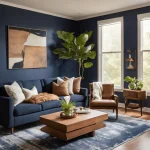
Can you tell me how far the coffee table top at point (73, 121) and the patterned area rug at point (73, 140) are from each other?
286 mm

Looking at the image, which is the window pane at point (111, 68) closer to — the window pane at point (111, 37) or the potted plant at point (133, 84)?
the window pane at point (111, 37)

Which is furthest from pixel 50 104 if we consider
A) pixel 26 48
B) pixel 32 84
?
pixel 26 48

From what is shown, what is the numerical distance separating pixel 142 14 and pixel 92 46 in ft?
5.40

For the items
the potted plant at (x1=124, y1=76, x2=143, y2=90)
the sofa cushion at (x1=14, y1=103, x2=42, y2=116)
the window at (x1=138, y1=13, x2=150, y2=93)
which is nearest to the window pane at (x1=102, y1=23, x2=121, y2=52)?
the window at (x1=138, y1=13, x2=150, y2=93)

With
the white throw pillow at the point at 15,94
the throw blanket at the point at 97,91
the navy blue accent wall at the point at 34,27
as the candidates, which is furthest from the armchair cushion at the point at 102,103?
the navy blue accent wall at the point at 34,27

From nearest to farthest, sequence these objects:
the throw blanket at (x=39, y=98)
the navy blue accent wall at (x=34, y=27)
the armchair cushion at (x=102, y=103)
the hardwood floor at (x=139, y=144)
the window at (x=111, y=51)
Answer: the hardwood floor at (x=139, y=144) → the throw blanket at (x=39, y=98) → the armchair cushion at (x=102, y=103) → the navy blue accent wall at (x=34, y=27) → the window at (x=111, y=51)

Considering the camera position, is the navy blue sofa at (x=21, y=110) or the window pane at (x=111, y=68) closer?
the navy blue sofa at (x=21, y=110)

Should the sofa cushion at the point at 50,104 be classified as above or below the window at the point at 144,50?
below

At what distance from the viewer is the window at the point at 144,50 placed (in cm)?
520

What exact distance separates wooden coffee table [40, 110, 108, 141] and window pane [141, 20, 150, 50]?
261cm

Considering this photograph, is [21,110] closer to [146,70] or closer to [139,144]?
[139,144]

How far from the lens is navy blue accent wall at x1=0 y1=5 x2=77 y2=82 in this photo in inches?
189

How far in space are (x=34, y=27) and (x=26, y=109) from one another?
255 centimetres

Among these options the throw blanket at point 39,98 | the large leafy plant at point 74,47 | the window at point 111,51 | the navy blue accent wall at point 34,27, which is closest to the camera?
the throw blanket at point 39,98
